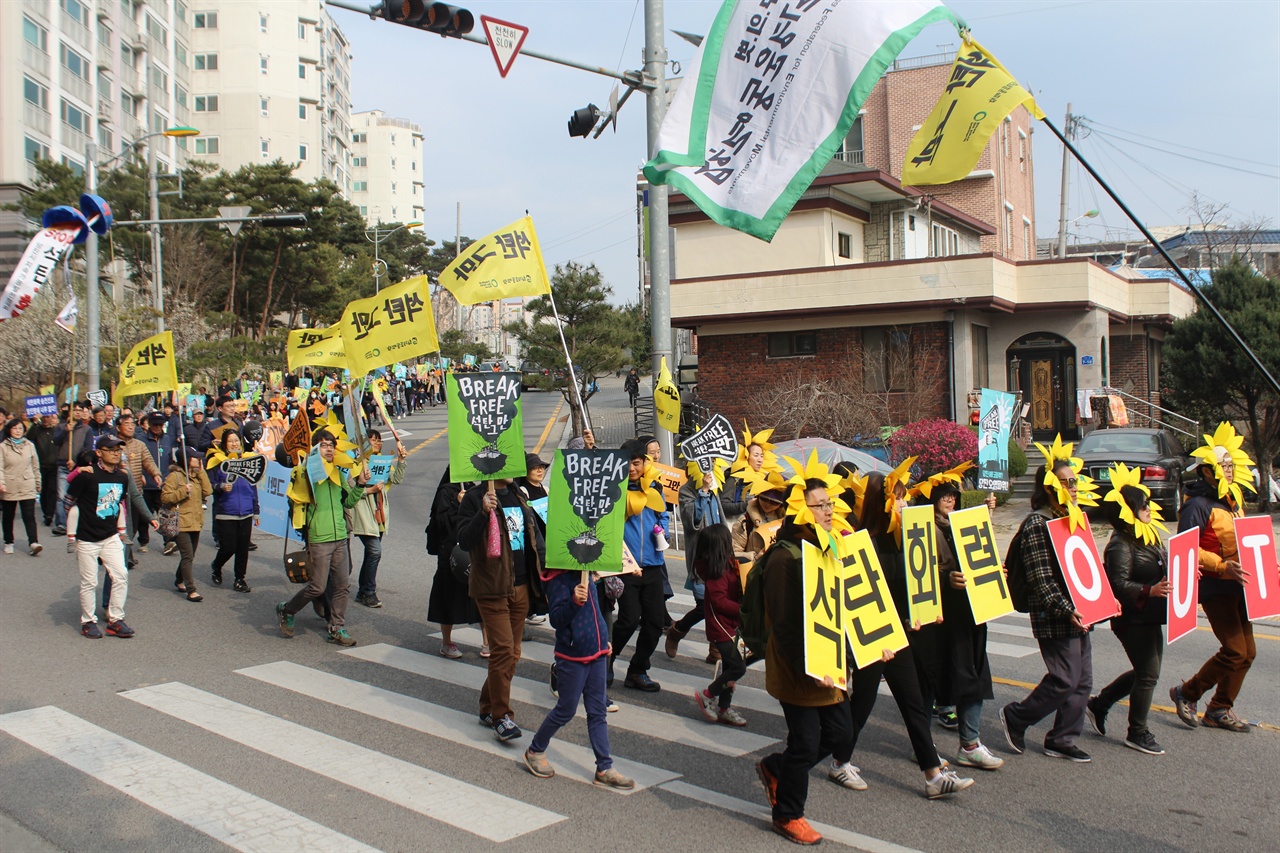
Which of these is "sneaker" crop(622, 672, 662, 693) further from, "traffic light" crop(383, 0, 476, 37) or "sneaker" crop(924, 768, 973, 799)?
"traffic light" crop(383, 0, 476, 37)

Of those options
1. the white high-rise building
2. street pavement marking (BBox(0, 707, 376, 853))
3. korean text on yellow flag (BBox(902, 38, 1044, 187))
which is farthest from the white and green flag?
the white high-rise building

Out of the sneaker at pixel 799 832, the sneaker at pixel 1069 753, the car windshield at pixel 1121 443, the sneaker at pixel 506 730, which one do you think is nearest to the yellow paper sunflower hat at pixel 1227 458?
the sneaker at pixel 1069 753

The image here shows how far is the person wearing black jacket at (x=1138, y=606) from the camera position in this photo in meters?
6.45

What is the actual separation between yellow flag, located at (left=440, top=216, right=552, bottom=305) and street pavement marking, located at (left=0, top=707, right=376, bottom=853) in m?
5.74

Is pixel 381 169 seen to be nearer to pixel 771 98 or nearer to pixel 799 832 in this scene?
pixel 771 98

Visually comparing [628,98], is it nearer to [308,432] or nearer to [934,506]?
[308,432]

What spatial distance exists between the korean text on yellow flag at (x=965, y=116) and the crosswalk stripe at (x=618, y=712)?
3.60 m

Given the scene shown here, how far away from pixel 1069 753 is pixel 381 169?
122 metres

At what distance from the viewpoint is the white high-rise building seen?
120 metres

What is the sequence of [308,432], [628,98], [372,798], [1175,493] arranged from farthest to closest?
[1175,493] → [628,98] → [308,432] → [372,798]

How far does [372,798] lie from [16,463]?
10.6 meters

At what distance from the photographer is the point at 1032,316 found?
28.5 metres

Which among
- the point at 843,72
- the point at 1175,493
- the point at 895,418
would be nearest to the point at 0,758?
the point at 843,72

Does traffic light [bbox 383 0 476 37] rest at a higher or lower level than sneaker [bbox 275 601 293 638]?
A: higher
